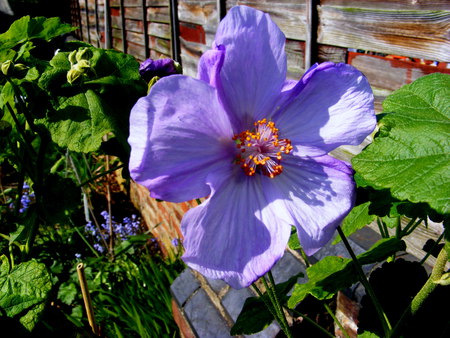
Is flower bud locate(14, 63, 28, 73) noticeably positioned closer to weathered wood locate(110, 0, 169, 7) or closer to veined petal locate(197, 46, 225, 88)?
veined petal locate(197, 46, 225, 88)

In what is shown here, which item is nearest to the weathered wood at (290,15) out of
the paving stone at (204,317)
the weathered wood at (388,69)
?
the weathered wood at (388,69)

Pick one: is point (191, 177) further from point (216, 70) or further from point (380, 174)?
point (380, 174)

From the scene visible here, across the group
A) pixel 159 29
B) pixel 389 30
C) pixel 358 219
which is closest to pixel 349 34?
pixel 389 30

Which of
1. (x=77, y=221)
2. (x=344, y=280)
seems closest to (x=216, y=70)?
(x=344, y=280)

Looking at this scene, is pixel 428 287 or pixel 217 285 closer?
pixel 428 287

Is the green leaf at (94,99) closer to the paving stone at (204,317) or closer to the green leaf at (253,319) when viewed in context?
the green leaf at (253,319)

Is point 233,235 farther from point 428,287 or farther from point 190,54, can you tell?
point 190,54

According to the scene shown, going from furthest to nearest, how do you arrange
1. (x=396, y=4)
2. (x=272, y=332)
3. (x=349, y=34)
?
1. (x=349, y=34)
2. (x=396, y=4)
3. (x=272, y=332)
